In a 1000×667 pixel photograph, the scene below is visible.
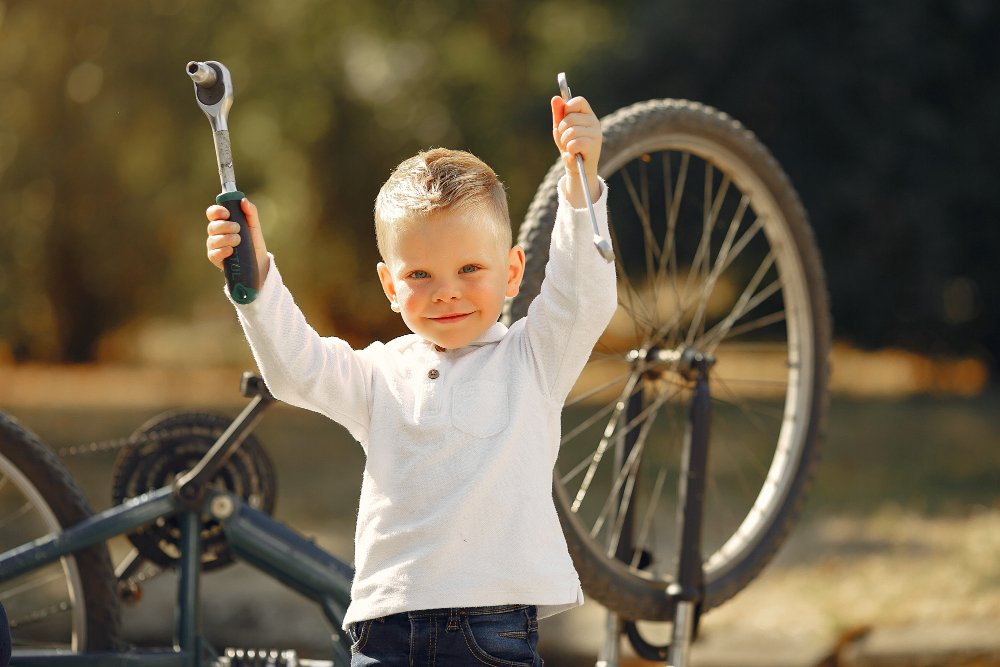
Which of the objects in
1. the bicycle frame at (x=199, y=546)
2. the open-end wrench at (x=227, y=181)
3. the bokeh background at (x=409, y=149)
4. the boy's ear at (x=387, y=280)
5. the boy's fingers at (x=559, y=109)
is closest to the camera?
the open-end wrench at (x=227, y=181)

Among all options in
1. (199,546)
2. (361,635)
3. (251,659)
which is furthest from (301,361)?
(251,659)

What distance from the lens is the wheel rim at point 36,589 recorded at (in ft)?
Answer: 8.31

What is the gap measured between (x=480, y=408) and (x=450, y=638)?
0.33m

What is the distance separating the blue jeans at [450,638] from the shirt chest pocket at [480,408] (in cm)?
26

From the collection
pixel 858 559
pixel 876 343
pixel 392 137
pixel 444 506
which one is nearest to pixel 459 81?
pixel 392 137

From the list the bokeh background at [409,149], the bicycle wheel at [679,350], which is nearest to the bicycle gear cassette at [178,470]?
the bicycle wheel at [679,350]

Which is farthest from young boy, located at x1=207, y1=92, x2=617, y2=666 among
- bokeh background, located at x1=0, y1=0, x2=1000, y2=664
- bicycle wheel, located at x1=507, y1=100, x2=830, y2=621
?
bokeh background, located at x1=0, y1=0, x2=1000, y2=664

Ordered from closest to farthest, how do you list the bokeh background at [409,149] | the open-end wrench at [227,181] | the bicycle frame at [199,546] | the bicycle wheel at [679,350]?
the open-end wrench at [227,181] → the bicycle frame at [199,546] → the bicycle wheel at [679,350] → the bokeh background at [409,149]

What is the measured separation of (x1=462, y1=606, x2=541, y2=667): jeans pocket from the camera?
180 centimetres

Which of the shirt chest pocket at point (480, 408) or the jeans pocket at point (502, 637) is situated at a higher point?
the shirt chest pocket at point (480, 408)

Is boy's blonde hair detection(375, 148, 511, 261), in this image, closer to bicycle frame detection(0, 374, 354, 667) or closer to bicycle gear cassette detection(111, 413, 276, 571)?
bicycle frame detection(0, 374, 354, 667)

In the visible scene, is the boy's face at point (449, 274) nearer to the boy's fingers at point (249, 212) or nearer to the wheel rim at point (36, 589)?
the boy's fingers at point (249, 212)

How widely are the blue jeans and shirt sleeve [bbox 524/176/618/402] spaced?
13.4 inches

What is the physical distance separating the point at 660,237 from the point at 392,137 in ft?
8.80
